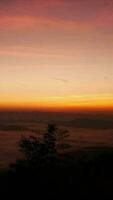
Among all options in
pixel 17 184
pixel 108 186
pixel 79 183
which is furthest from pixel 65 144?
pixel 108 186

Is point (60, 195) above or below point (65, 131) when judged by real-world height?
below

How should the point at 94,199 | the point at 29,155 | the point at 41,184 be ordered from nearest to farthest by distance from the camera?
the point at 94,199
the point at 41,184
the point at 29,155

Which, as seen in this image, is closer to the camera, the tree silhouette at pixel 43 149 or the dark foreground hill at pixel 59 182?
the dark foreground hill at pixel 59 182

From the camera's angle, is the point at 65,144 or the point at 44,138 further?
the point at 44,138

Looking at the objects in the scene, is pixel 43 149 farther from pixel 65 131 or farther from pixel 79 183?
pixel 79 183

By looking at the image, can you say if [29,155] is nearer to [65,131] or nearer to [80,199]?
[65,131]

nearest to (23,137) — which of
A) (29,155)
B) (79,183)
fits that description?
(29,155)

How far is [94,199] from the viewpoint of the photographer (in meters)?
25.5

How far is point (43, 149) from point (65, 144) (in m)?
4.14

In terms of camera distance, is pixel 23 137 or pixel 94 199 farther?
pixel 23 137

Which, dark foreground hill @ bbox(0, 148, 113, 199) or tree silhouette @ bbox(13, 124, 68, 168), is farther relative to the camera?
tree silhouette @ bbox(13, 124, 68, 168)

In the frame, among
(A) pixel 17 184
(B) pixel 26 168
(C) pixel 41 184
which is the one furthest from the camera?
(B) pixel 26 168

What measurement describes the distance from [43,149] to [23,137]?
4.00 m

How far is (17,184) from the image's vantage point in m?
38.5
